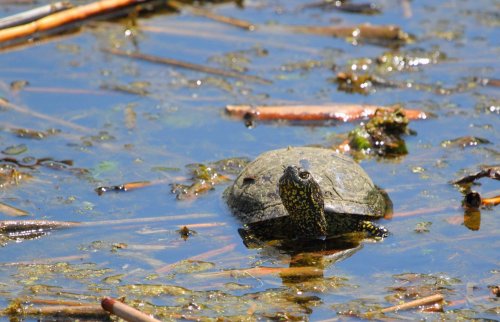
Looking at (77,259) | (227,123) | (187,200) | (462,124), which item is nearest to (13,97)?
(227,123)

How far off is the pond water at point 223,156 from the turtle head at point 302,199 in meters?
0.19

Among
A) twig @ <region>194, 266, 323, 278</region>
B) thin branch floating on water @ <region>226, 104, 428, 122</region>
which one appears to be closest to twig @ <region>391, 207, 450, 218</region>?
twig @ <region>194, 266, 323, 278</region>

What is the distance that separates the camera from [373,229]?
5895 mm

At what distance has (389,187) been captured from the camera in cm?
656

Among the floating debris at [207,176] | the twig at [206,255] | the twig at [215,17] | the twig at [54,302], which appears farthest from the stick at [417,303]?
the twig at [215,17]

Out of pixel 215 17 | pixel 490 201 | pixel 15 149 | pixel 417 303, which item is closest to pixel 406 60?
pixel 215 17

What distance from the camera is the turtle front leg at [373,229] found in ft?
19.3

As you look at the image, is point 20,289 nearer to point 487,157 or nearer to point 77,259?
point 77,259

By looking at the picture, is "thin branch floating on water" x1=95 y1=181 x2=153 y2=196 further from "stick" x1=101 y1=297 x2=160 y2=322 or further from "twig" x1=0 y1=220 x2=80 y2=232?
"stick" x1=101 y1=297 x2=160 y2=322

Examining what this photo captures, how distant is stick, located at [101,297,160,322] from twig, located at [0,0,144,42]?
5036mm

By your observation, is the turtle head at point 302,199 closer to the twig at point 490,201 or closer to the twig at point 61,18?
the twig at point 490,201

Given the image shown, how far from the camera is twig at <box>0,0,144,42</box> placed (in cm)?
888

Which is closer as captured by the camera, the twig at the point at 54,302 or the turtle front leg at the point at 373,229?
the twig at the point at 54,302

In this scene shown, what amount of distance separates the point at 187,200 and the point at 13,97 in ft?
7.77
